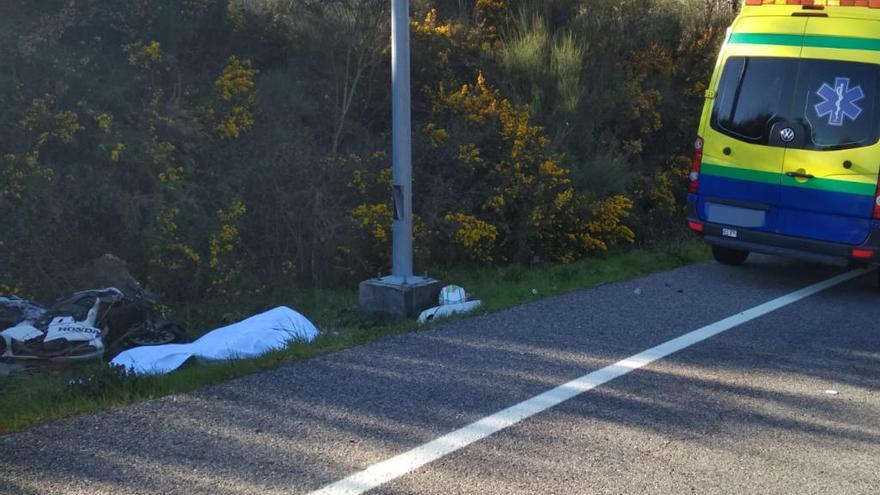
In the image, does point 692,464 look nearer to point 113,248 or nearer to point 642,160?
point 113,248

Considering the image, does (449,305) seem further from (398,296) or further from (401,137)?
(401,137)

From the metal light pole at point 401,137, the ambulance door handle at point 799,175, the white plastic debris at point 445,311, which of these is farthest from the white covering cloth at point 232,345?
the ambulance door handle at point 799,175

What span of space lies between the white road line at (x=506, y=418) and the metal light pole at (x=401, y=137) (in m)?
2.32

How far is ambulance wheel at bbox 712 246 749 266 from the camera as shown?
11.0 metres

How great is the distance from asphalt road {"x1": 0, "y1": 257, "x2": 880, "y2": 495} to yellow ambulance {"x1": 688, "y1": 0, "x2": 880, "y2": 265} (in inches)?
69.7

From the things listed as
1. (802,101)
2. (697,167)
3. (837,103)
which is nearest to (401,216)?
(697,167)

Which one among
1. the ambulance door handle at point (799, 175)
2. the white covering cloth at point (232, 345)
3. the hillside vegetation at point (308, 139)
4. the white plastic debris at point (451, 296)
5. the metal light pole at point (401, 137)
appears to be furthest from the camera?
the hillside vegetation at point (308, 139)

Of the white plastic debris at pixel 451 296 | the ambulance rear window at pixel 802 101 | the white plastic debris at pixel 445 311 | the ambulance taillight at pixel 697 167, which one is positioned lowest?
the white plastic debris at pixel 445 311

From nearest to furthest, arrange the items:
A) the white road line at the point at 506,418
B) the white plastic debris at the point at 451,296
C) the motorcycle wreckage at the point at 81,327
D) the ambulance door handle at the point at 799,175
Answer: the white road line at the point at 506,418
the motorcycle wreckage at the point at 81,327
the white plastic debris at the point at 451,296
the ambulance door handle at the point at 799,175

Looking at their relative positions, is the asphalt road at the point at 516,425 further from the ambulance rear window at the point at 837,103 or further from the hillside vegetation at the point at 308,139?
the hillside vegetation at the point at 308,139

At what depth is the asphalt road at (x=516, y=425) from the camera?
16.0 feet

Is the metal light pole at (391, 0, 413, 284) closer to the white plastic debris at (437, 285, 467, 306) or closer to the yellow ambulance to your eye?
the white plastic debris at (437, 285, 467, 306)

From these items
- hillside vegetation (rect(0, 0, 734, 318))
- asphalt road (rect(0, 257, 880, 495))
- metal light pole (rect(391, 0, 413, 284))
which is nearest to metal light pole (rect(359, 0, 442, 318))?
metal light pole (rect(391, 0, 413, 284))

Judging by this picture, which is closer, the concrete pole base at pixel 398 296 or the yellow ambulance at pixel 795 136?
the concrete pole base at pixel 398 296
